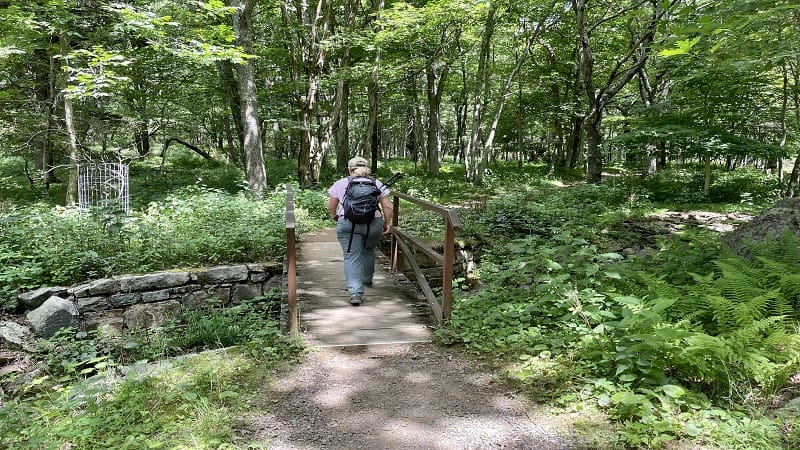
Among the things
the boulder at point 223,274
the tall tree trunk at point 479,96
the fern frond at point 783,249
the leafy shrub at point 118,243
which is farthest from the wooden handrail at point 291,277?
the tall tree trunk at point 479,96

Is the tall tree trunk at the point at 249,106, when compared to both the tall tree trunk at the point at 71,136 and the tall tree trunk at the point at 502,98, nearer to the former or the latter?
the tall tree trunk at the point at 71,136

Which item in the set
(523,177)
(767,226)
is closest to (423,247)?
(767,226)

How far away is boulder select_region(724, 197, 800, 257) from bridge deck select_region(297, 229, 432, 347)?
389cm

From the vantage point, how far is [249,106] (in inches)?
460

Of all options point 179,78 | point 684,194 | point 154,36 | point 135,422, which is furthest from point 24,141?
point 684,194

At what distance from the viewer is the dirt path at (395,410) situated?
2.89 meters

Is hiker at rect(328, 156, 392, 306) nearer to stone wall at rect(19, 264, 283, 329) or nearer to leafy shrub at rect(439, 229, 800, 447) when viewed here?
leafy shrub at rect(439, 229, 800, 447)

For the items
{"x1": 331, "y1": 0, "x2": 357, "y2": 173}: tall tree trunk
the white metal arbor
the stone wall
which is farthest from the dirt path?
{"x1": 331, "y1": 0, "x2": 357, "y2": 173}: tall tree trunk

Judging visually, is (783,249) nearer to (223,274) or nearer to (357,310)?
(357,310)

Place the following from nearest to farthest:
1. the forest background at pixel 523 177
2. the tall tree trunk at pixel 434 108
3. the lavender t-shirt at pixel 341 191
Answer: the forest background at pixel 523 177 → the lavender t-shirt at pixel 341 191 → the tall tree trunk at pixel 434 108

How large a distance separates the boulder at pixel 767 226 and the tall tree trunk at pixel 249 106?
33.0ft

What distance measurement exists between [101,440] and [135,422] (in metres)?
0.22

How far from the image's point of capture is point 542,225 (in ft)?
32.7

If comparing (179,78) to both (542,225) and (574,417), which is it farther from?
(574,417)
